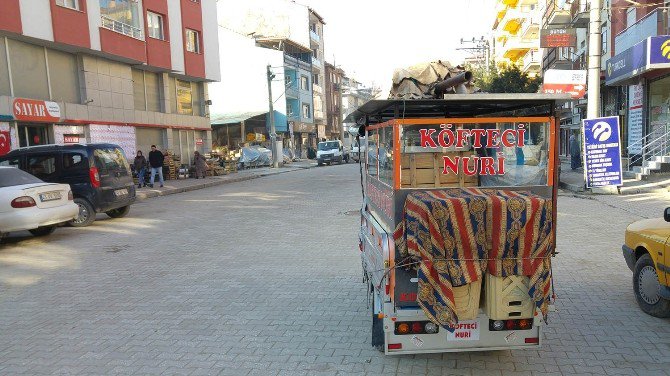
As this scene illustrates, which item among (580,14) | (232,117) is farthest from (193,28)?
(580,14)

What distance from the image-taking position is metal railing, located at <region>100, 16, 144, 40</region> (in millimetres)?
20750

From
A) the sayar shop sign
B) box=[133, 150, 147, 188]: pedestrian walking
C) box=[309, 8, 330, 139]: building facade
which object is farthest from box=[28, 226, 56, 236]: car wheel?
box=[309, 8, 330, 139]: building facade

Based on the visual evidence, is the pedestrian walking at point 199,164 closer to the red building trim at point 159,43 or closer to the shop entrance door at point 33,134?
the red building trim at point 159,43

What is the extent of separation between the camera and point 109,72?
2155cm

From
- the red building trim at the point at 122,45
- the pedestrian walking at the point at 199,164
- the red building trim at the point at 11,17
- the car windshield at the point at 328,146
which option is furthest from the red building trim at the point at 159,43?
the car windshield at the point at 328,146

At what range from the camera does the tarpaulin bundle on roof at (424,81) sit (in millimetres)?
4320

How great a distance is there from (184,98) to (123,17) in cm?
667

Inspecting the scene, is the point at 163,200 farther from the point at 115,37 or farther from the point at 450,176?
the point at 450,176

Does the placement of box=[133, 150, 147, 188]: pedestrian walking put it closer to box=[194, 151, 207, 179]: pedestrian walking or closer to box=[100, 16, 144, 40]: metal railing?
box=[194, 151, 207, 179]: pedestrian walking

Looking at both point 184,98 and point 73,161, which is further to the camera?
point 184,98

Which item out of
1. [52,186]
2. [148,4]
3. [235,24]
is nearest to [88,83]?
[148,4]

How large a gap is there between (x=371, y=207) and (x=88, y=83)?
18828 mm

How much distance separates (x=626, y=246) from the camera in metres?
5.39

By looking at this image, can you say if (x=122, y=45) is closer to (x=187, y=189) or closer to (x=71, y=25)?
(x=71, y=25)
